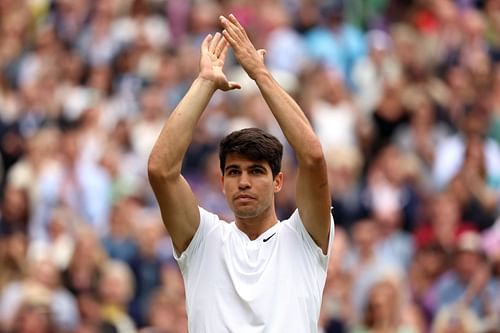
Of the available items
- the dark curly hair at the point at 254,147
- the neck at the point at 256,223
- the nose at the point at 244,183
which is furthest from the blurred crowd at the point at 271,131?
the nose at the point at 244,183

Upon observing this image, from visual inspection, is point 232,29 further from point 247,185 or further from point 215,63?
point 247,185

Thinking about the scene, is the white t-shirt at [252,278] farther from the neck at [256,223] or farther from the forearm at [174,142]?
the forearm at [174,142]

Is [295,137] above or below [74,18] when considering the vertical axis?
below

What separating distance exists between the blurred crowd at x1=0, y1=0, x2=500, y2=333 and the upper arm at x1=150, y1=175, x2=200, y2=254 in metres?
5.60

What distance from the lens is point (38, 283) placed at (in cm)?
1552

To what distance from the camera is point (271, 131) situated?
57.4 feet

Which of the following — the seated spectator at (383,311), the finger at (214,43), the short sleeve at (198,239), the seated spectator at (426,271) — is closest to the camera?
Answer: the short sleeve at (198,239)

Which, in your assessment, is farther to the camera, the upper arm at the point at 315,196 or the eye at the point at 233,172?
the eye at the point at 233,172

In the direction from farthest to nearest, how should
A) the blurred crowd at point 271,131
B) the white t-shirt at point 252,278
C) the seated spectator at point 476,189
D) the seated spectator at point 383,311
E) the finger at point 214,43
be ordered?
the seated spectator at point 476,189
the blurred crowd at point 271,131
the seated spectator at point 383,311
the finger at point 214,43
the white t-shirt at point 252,278

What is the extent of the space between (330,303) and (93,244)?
7.86 ft

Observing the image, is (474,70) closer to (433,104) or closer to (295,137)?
(433,104)

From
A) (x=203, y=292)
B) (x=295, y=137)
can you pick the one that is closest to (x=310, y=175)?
(x=295, y=137)

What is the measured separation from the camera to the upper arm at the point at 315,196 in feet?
28.5

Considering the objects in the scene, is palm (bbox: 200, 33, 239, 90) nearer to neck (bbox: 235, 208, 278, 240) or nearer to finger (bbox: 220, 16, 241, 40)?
finger (bbox: 220, 16, 241, 40)
